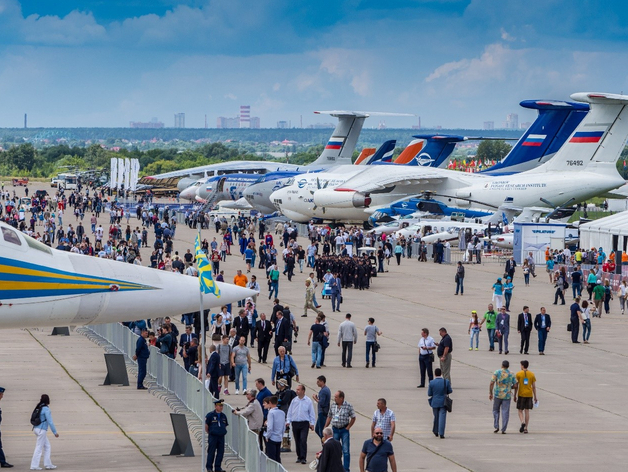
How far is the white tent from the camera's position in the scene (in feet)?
140

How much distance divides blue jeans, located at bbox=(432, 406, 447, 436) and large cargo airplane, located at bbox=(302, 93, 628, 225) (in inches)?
1703

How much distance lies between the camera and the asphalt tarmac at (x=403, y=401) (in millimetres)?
15945

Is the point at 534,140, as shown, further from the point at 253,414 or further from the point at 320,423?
the point at 253,414

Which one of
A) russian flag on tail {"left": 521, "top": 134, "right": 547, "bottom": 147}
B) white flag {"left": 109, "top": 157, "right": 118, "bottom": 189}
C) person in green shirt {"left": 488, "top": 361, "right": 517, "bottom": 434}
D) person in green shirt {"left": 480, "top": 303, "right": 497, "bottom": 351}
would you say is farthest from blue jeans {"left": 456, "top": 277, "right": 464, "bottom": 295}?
white flag {"left": 109, "top": 157, "right": 118, "bottom": 189}

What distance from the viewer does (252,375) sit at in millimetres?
22281

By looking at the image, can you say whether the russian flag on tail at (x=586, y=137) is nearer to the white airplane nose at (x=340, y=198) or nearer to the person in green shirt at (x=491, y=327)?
the white airplane nose at (x=340, y=198)

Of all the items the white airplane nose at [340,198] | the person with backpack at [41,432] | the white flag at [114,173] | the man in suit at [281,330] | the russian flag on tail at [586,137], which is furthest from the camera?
the white flag at [114,173]

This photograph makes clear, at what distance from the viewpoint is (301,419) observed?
15.5m

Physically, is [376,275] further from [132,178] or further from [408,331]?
[132,178]

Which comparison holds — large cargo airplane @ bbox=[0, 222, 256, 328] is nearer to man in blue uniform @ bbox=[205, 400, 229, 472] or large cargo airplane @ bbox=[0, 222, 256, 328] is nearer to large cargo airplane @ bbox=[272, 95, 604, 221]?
man in blue uniform @ bbox=[205, 400, 229, 472]

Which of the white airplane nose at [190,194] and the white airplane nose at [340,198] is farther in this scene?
the white airplane nose at [190,194]

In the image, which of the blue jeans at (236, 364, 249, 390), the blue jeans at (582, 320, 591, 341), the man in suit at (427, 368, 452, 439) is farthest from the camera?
the blue jeans at (582, 320, 591, 341)

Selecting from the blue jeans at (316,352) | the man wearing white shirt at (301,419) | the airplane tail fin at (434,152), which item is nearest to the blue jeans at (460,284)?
the blue jeans at (316,352)

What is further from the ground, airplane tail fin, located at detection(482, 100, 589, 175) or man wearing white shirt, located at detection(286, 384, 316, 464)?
airplane tail fin, located at detection(482, 100, 589, 175)
